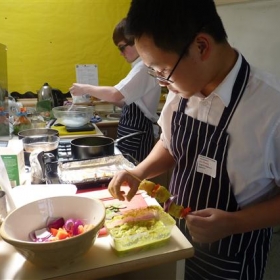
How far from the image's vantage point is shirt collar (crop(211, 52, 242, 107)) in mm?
823

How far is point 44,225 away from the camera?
77cm

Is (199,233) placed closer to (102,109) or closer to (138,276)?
(138,276)

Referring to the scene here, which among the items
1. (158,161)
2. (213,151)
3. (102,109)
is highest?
(213,151)

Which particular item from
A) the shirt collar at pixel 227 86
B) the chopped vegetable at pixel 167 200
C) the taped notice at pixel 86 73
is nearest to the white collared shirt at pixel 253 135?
the shirt collar at pixel 227 86

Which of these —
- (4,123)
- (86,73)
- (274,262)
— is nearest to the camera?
(4,123)

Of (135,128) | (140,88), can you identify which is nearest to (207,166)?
(140,88)

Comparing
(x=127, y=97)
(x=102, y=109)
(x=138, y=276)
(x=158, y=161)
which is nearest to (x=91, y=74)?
(x=102, y=109)

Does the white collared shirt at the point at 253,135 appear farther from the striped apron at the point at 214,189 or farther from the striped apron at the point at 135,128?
the striped apron at the point at 135,128

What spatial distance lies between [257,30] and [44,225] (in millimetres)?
1860

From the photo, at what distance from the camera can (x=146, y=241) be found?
2.38ft

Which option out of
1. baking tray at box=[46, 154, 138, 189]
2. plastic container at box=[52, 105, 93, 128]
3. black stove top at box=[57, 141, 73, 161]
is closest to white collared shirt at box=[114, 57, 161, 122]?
plastic container at box=[52, 105, 93, 128]

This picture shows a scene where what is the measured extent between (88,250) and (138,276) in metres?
0.45

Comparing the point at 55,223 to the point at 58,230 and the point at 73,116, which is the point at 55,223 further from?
the point at 73,116

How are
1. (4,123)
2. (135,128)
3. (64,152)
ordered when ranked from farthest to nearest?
(135,128)
(4,123)
(64,152)
